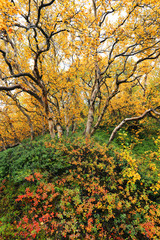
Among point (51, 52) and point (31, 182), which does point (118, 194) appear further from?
point (51, 52)

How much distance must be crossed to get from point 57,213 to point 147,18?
1153 cm

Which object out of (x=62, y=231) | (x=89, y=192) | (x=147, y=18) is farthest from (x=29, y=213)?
(x=147, y=18)

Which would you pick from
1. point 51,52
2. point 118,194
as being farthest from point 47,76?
point 118,194

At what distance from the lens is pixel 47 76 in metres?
9.51

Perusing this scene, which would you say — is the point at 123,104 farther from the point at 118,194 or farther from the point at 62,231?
the point at 62,231

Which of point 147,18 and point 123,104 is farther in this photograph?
point 123,104

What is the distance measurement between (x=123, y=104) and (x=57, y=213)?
11961 millimetres

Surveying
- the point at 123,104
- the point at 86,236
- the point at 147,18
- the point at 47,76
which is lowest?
the point at 86,236

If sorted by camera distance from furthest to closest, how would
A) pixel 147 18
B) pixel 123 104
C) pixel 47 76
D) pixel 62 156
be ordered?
pixel 123 104
pixel 47 76
pixel 147 18
pixel 62 156

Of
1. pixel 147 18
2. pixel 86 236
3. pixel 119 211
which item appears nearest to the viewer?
pixel 86 236

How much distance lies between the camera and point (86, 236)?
3.16 m

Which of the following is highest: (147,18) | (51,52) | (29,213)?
(51,52)

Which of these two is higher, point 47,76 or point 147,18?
point 147,18

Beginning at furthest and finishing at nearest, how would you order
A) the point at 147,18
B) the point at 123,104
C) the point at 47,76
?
the point at 123,104 < the point at 47,76 < the point at 147,18
